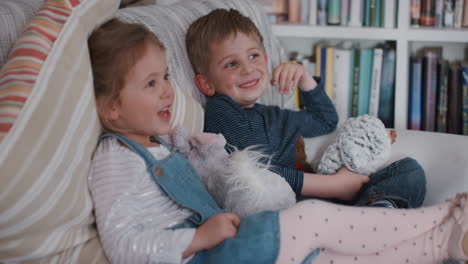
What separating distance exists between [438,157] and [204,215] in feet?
2.05

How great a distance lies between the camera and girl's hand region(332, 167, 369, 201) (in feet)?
3.64

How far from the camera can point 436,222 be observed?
0.82 meters

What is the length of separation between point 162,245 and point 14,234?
0.21 m

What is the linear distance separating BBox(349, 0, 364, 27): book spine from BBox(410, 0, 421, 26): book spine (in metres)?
0.19

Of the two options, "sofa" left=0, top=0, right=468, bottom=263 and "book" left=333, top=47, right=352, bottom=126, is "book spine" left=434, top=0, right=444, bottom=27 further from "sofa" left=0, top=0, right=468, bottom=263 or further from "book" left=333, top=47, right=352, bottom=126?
"sofa" left=0, top=0, right=468, bottom=263

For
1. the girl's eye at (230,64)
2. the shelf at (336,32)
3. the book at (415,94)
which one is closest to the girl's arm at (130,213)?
the girl's eye at (230,64)

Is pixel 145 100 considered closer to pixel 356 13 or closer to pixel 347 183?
pixel 347 183

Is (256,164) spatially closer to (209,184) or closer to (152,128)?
(209,184)

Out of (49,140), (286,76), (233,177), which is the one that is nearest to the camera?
(49,140)

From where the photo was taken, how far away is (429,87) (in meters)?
1.85

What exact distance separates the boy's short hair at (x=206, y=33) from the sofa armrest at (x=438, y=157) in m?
0.41

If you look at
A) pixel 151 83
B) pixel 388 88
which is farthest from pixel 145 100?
pixel 388 88

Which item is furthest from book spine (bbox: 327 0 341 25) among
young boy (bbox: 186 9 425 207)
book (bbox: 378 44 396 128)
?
young boy (bbox: 186 9 425 207)

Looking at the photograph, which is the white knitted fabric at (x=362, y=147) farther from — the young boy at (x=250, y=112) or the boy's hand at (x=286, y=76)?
the boy's hand at (x=286, y=76)
